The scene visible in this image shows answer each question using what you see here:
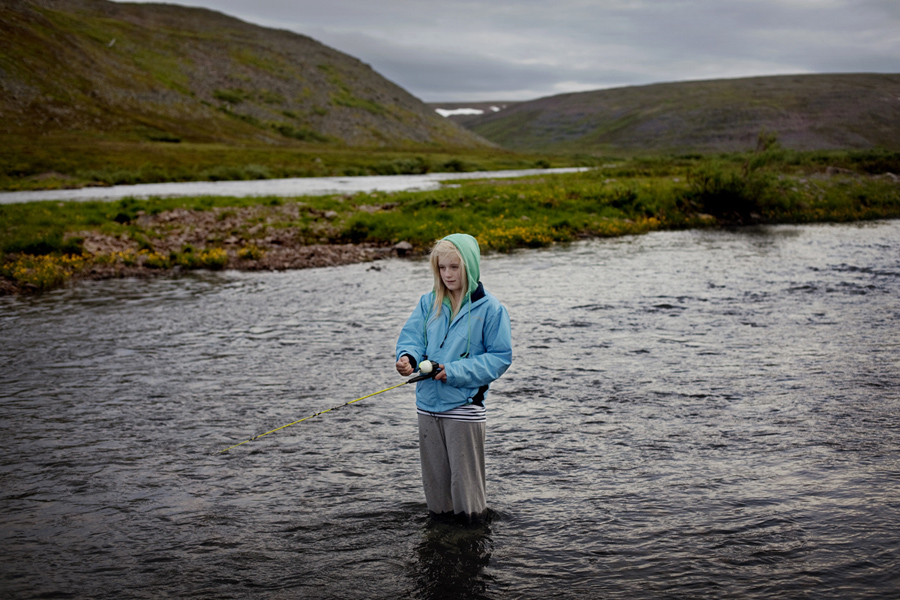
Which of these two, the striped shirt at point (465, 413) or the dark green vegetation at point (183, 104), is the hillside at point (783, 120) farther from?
the striped shirt at point (465, 413)

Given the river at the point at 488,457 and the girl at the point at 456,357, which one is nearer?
the girl at the point at 456,357

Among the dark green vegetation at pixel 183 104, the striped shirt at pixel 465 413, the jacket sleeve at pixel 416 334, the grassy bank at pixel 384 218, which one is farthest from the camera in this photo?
the dark green vegetation at pixel 183 104

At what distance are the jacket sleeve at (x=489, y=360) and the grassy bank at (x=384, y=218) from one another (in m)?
18.2

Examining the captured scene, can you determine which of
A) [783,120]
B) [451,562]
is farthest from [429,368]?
[783,120]

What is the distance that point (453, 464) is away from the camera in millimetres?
5566

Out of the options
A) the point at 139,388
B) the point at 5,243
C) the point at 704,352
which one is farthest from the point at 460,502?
the point at 5,243

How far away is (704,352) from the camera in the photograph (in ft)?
40.3

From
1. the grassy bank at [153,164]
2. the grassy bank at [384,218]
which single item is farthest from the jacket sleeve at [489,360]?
the grassy bank at [153,164]

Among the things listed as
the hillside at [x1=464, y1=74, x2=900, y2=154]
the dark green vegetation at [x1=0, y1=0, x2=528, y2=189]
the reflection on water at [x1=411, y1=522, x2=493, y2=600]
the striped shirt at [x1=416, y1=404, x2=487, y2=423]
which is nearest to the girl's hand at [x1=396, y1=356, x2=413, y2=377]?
the striped shirt at [x1=416, y1=404, x2=487, y2=423]

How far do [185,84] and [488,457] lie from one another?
438 feet

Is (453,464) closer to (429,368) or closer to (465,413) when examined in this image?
(465,413)

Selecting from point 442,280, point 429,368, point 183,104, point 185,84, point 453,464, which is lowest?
point 453,464

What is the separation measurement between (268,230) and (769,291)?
1790cm

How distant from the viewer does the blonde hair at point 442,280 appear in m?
5.40
